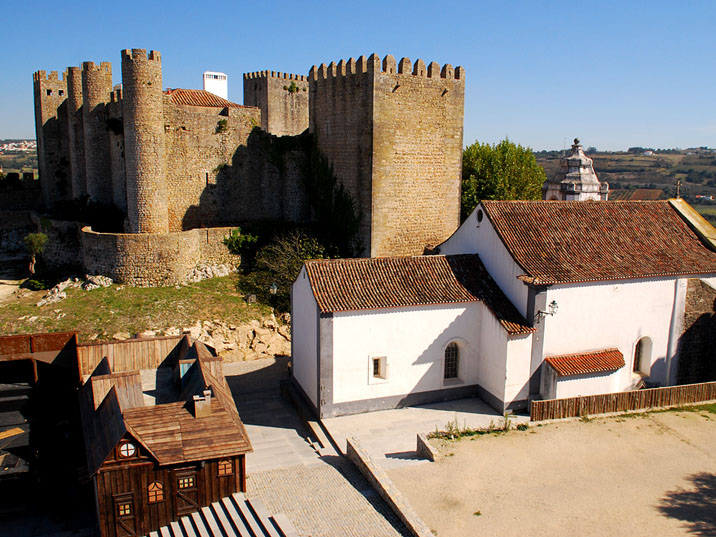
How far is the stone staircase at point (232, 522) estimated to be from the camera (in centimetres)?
1262

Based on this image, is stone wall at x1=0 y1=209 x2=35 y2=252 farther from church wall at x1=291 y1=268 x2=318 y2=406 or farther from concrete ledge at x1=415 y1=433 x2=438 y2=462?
concrete ledge at x1=415 y1=433 x2=438 y2=462

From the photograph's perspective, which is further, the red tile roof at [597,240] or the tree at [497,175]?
the tree at [497,175]

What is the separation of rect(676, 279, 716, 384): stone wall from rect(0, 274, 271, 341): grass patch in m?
15.7

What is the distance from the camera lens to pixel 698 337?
21328 millimetres

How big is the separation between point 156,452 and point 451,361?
999cm

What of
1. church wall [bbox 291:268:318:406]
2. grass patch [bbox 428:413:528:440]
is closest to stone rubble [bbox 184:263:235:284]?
church wall [bbox 291:268:318:406]

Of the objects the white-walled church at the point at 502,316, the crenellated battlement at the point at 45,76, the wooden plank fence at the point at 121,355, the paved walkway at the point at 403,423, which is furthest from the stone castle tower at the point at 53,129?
the paved walkway at the point at 403,423

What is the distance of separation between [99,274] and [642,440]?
2112cm

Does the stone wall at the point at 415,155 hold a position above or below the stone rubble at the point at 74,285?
above

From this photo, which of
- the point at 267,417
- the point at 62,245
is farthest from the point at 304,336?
the point at 62,245

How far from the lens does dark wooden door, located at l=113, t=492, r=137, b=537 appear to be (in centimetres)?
1288

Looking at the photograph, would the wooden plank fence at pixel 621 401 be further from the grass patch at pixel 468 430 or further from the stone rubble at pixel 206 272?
the stone rubble at pixel 206 272

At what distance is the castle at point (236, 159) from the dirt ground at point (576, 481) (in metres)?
12.4

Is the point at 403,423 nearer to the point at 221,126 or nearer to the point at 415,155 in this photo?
the point at 415,155
